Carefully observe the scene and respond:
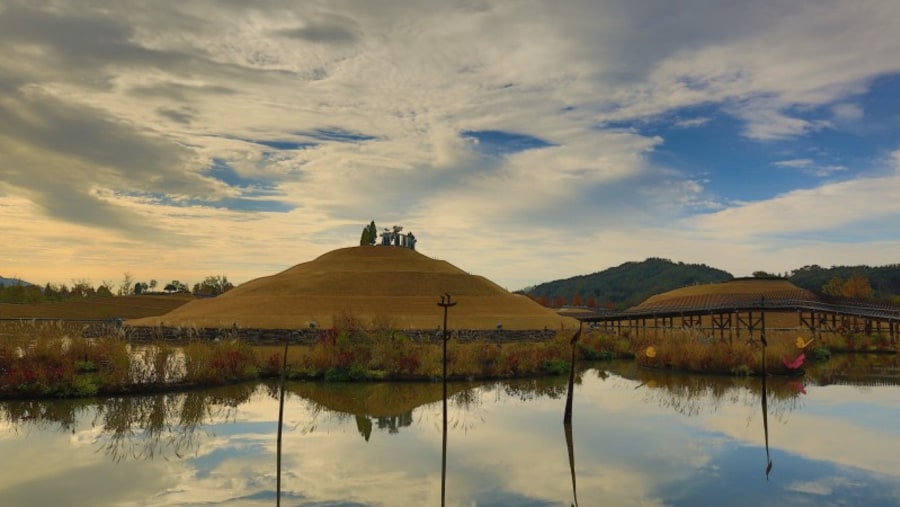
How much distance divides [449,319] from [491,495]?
6537 cm

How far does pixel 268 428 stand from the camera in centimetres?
2397

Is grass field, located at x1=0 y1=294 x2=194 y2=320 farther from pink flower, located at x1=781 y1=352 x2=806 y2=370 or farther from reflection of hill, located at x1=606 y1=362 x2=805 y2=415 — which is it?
pink flower, located at x1=781 y1=352 x2=806 y2=370

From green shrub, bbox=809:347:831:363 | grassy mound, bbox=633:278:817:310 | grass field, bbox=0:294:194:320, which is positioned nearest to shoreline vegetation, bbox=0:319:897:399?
green shrub, bbox=809:347:831:363

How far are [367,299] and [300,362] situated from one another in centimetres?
5055

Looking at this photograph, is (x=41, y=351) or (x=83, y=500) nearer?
(x=83, y=500)

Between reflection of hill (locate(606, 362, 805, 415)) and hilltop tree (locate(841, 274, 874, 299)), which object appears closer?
reflection of hill (locate(606, 362, 805, 415))

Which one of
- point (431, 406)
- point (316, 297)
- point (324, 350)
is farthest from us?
point (316, 297)

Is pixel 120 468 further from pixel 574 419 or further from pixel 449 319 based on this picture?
pixel 449 319

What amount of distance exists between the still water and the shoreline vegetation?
182cm

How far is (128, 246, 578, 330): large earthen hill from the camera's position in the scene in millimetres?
78844

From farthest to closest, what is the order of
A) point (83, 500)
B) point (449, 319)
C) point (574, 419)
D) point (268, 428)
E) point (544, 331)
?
point (449, 319)
point (544, 331)
point (574, 419)
point (268, 428)
point (83, 500)

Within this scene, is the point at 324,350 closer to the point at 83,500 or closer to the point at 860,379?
the point at 83,500

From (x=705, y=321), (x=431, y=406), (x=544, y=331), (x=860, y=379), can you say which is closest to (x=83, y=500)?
(x=431, y=406)

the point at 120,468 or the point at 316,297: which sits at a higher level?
the point at 316,297
